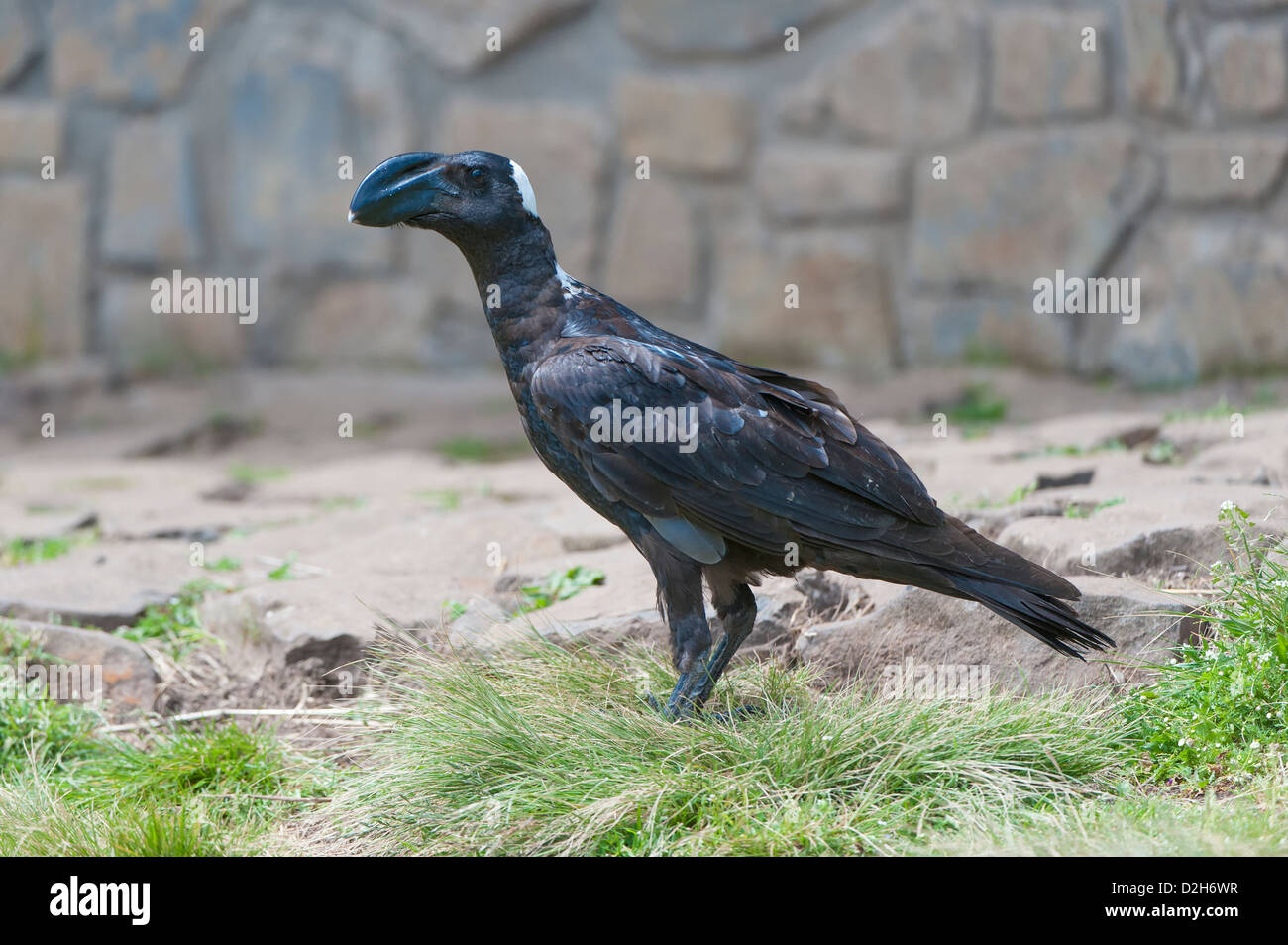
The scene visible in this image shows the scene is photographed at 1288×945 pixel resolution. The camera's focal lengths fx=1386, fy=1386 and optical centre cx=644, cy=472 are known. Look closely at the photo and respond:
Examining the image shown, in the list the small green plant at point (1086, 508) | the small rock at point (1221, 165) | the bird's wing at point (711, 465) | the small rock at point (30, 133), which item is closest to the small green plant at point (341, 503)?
the bird's wing at point (711, 465)

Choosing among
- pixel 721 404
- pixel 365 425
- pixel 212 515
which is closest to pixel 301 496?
pixel 212 515

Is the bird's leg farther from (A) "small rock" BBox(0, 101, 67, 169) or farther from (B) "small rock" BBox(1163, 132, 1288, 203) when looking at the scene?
(A) "small rock" BBox(0, 101, 67, 169)

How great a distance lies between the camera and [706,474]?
294 cm

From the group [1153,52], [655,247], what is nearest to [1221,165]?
[1153,52]

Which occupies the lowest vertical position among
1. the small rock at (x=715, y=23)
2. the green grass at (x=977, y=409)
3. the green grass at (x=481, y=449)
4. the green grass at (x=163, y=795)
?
the green grass at (x=163, y=795)

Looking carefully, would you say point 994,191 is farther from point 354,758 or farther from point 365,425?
point 354,758

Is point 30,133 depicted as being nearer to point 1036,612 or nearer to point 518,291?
point 518,291

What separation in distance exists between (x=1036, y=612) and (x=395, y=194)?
1.65 m

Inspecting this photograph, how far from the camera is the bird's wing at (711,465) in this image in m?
2.94

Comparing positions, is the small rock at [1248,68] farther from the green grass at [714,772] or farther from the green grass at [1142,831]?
the green grass at [1142,831]

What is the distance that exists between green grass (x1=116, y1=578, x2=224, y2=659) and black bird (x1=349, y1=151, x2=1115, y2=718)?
59.8 inches
